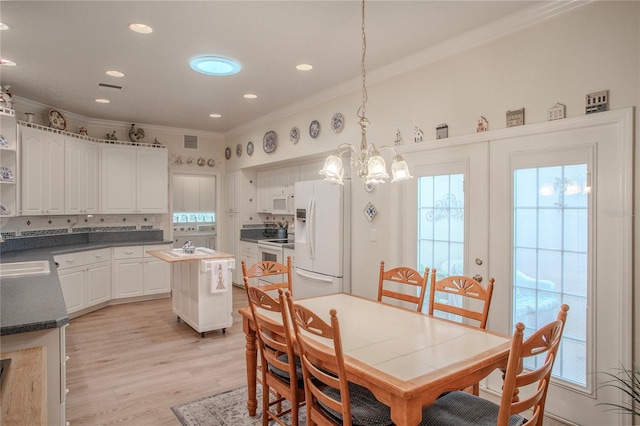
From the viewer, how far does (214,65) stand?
12.3 feet

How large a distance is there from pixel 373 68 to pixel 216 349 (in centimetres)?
327

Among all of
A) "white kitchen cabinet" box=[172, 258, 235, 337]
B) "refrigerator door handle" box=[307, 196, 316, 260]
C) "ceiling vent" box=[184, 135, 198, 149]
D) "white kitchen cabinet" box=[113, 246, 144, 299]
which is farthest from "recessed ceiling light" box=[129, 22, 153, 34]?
"ceiling vent" box=[184, 135, 198, 149]

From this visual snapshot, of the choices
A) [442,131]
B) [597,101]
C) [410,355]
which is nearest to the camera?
[410,355]

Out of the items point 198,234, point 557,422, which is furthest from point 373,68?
point 198,234

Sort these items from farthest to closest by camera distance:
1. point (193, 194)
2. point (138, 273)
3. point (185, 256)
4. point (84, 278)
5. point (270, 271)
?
point (193, 194)
point (138, 273)
point (84, 278)
point (185, 256)
point (270, 271)

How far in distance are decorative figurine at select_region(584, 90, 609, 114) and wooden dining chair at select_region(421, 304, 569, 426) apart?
4.80ft

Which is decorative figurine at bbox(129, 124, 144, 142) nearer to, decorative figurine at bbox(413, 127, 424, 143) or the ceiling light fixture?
the ceiling light fixture

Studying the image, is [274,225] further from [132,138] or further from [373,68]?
[373,68]

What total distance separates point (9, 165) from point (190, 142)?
2.99m

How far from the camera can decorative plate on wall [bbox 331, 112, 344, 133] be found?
4414 mm

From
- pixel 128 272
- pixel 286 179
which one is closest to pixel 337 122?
pixel 286 179

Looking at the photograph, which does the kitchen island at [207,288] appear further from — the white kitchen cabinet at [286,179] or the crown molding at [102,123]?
the crown molding at [102,123]

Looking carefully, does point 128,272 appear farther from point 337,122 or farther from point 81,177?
point 337,122

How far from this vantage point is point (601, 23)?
241cm
